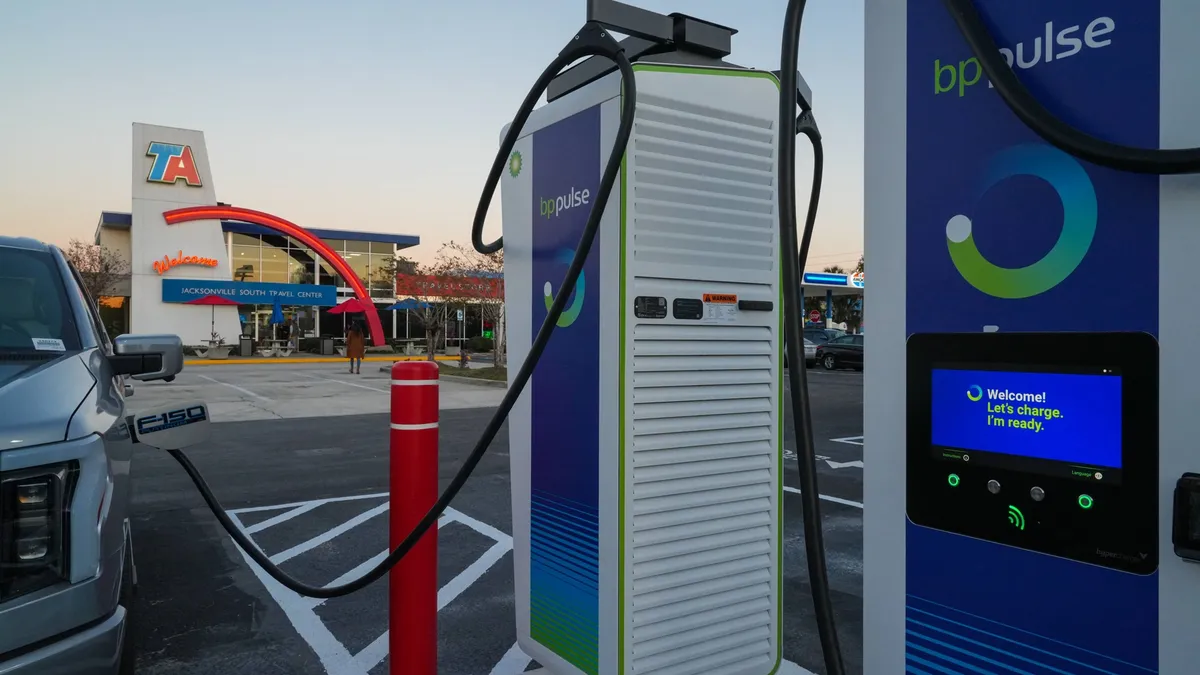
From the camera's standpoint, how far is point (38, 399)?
2.16 m

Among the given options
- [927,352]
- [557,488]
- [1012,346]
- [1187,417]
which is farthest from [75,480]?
[1187,417]

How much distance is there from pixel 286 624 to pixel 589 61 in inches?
122

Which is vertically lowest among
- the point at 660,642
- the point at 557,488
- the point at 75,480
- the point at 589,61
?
the point at 660,642

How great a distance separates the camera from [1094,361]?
1194mm

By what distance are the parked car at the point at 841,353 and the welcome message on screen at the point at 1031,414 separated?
981 inches

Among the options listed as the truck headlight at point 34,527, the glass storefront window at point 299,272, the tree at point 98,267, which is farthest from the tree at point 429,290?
the truck headlight at point 34,527

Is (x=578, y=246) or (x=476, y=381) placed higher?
(x=578, y=246)

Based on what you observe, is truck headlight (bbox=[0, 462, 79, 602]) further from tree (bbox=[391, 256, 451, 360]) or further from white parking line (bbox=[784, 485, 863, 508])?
tree (bbox=[391, 256, 451, 360])

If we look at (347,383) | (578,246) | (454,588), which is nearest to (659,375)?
(578,246)

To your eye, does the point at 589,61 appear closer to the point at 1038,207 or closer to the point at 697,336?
the point at 697,336

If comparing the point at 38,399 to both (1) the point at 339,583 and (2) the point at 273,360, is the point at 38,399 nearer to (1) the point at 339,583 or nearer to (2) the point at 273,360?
(1) the point at 339,583

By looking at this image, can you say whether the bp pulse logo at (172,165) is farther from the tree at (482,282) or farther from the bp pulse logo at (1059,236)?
the bp pulse logo at (1059,236)

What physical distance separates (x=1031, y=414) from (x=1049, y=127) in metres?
0.47

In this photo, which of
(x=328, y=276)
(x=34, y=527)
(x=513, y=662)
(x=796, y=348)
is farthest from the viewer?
(x=328, y=276)
